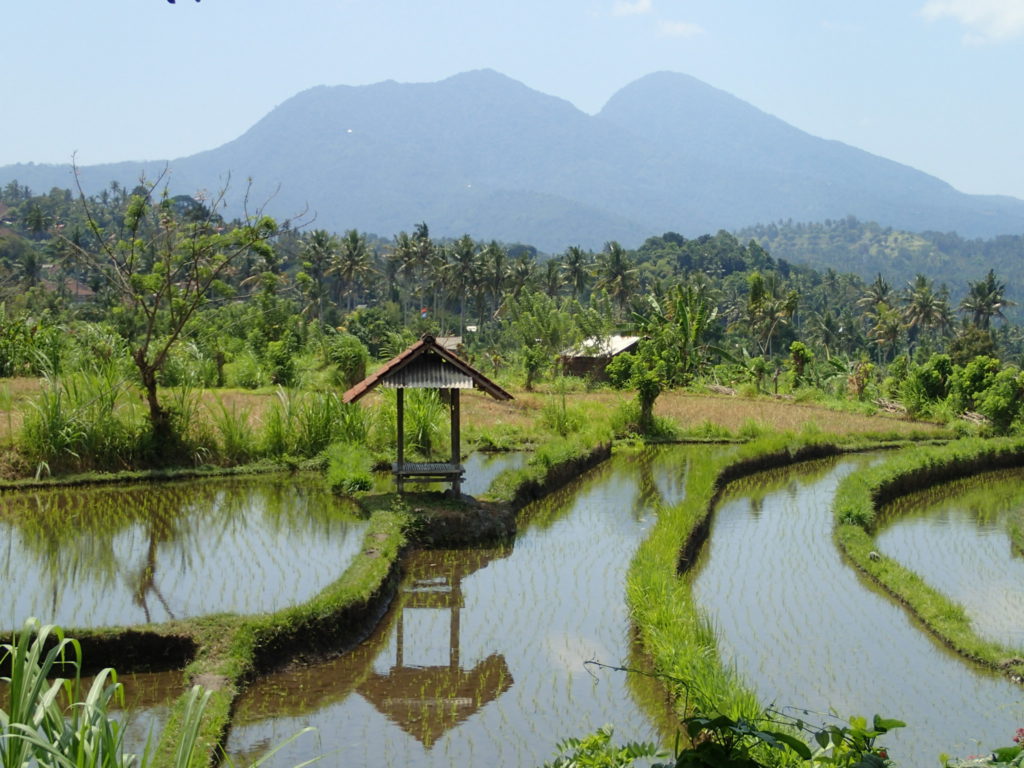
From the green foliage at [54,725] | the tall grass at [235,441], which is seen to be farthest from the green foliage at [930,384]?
the green foliage at [54,725]

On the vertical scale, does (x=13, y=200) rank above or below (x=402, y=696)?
above

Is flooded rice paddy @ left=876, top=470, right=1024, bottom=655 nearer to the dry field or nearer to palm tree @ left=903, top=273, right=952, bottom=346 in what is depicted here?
the dry field

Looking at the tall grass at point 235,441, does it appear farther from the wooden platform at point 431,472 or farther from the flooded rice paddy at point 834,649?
the flooded rice paddy at point 834,649

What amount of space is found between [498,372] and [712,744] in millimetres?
28660

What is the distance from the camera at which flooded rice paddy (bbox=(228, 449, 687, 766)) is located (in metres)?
6.32

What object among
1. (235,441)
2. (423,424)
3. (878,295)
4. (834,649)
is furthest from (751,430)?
(878,295)

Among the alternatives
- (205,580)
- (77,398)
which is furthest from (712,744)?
(77,398)

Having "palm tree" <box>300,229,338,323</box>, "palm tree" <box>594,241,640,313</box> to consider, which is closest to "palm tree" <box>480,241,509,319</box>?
"palm tree" <box>594,241,640,313</box>

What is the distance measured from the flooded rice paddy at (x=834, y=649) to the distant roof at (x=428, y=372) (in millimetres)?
3552

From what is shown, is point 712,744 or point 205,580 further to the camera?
point 205,580

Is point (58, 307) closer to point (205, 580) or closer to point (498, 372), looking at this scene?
point (498, 372)

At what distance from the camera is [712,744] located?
299 centimetres

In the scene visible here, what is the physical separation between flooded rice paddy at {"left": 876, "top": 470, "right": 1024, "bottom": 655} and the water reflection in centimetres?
640

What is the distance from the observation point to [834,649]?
831 centimetres
